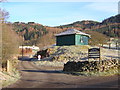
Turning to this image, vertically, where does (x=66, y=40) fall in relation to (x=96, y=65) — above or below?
above

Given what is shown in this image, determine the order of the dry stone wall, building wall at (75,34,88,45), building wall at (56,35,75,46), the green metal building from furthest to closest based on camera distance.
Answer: building wall at (56,35,75,46) → building wall at (75,34,88,45) → the green metal building → the dry stone wall

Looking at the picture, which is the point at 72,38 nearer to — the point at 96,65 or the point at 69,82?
the point at 96,65

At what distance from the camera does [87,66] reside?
18.3 metres

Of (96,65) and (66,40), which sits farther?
(66,40)

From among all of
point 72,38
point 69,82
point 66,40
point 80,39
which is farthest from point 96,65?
point 66,40

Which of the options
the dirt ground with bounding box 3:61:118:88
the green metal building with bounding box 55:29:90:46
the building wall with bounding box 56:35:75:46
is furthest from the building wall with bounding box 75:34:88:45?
the dirt ground with bounding box 3:61:118:88

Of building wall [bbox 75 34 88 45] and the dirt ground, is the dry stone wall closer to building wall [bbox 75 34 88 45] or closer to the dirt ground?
the dirt ground

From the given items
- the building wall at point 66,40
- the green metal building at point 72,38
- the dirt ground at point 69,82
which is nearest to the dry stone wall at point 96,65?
the dirt ground at point 69,82

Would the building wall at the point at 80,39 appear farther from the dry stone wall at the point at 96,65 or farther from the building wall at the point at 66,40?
the dry stone wall at the point at 96,65

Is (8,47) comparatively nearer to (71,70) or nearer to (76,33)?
(71,70)

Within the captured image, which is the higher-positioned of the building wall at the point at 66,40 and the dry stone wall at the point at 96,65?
the building wall at the point at 66,40

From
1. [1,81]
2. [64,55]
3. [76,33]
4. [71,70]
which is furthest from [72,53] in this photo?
[1,81]

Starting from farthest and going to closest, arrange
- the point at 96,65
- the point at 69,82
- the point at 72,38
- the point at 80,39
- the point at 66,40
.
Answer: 1. the point at 66,40
2. the point at 80,39
3. the point at 72,38
4. the point at 96,65
5. the point at 69,82

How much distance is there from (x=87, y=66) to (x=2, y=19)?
8823 millimetres
